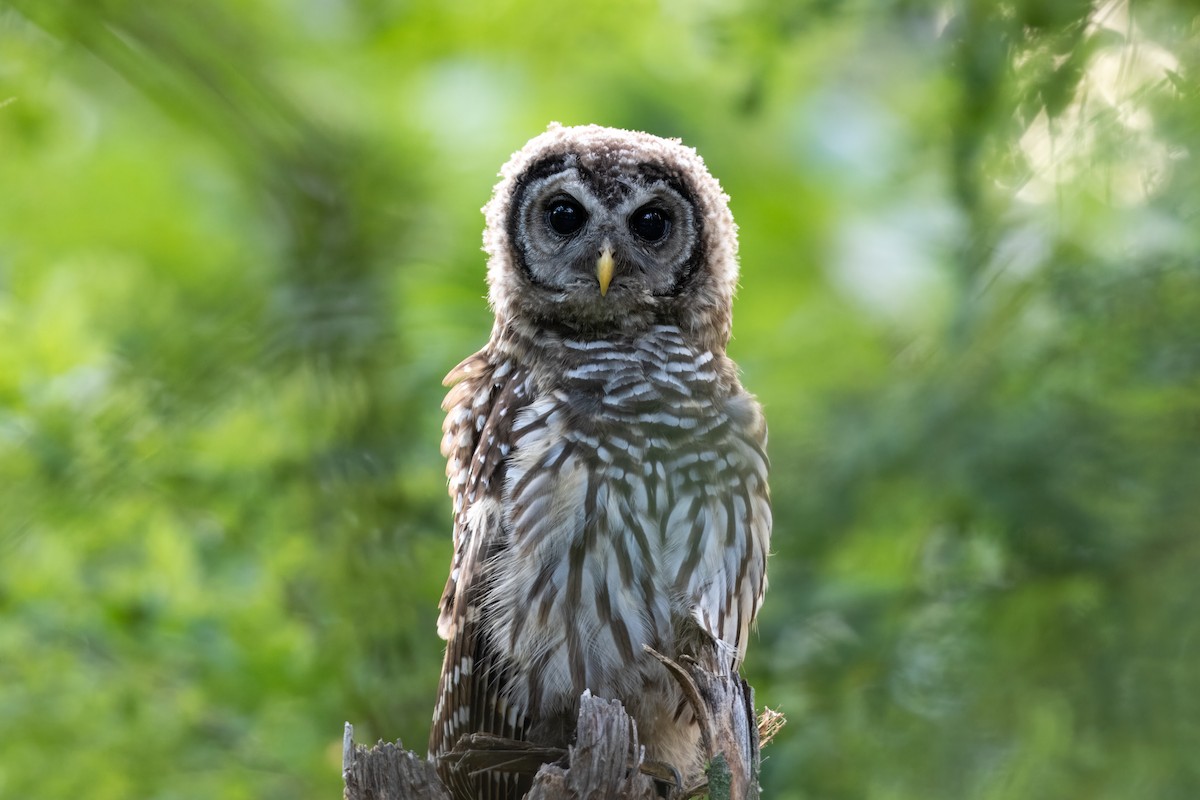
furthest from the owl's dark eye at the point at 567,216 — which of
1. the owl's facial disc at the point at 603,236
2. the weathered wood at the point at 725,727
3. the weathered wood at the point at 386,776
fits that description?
the weathered wood at the point at 386,776

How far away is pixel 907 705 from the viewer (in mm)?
4047

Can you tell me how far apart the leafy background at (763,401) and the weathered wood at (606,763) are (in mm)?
1148

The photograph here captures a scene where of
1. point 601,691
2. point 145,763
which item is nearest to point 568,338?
point 601,691

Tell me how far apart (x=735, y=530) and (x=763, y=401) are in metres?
1.42

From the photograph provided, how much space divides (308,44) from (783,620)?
3.56 metres

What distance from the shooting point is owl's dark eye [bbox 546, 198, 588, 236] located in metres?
3.71

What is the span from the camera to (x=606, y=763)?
2.58 metres

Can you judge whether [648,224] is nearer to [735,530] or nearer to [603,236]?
[603,236]

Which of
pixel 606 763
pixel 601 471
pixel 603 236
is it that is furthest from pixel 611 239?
pixel 606 763

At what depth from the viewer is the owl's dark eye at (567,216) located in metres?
3.71

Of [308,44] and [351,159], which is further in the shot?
[308,44]

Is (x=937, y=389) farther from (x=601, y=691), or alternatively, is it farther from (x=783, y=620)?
(x=601, y=691)

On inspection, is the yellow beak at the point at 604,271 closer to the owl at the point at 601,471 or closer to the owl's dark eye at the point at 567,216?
the owl at the point at 601,471

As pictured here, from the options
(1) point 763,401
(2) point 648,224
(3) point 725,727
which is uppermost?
(1) point 763,401
